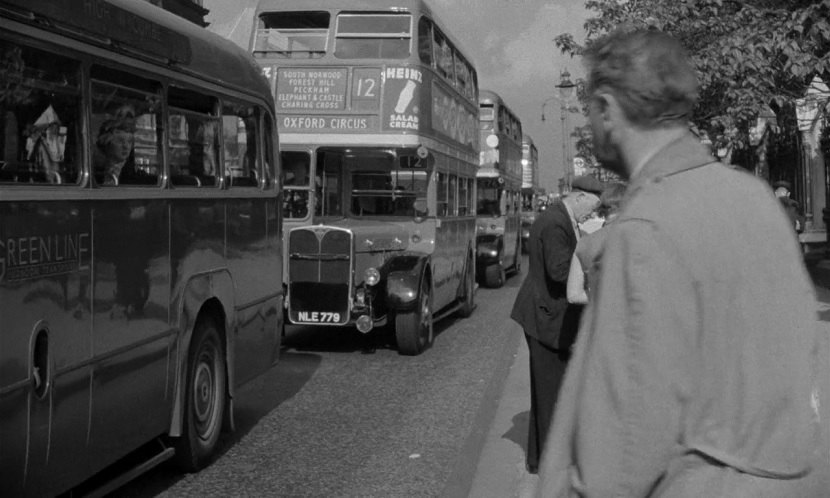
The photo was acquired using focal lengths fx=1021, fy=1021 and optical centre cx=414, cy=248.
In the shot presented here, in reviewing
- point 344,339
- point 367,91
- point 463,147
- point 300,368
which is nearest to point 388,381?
point 300,368

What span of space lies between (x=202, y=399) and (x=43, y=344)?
2.50m

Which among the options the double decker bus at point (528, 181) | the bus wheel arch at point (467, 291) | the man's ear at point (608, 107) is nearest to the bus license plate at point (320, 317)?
the bus wheel arch at point (467, 291)

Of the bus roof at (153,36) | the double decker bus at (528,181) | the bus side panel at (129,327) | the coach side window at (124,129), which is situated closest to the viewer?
the bus roof at (153,36)

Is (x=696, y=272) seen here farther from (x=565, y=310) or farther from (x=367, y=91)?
(x=367, y=91)

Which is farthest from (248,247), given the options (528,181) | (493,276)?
(528,181)

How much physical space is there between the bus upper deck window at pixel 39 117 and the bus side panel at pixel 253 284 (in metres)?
2.37

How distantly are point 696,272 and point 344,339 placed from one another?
1158 centimetres

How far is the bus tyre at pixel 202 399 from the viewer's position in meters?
6.54

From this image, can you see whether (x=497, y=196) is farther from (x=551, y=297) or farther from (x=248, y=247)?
(x=551, y=297)

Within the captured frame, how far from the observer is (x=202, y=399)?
22.5ft

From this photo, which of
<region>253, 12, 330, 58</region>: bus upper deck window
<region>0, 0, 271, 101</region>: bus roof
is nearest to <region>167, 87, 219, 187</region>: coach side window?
<region>0, 0, 271, 101</region>: bus roof

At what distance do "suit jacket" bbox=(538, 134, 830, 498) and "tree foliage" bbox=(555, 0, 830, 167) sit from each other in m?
9.11

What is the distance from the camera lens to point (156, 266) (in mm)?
5773

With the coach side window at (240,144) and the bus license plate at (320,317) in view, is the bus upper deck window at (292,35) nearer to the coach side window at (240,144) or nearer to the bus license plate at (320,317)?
the bus license plate at (320,317)
